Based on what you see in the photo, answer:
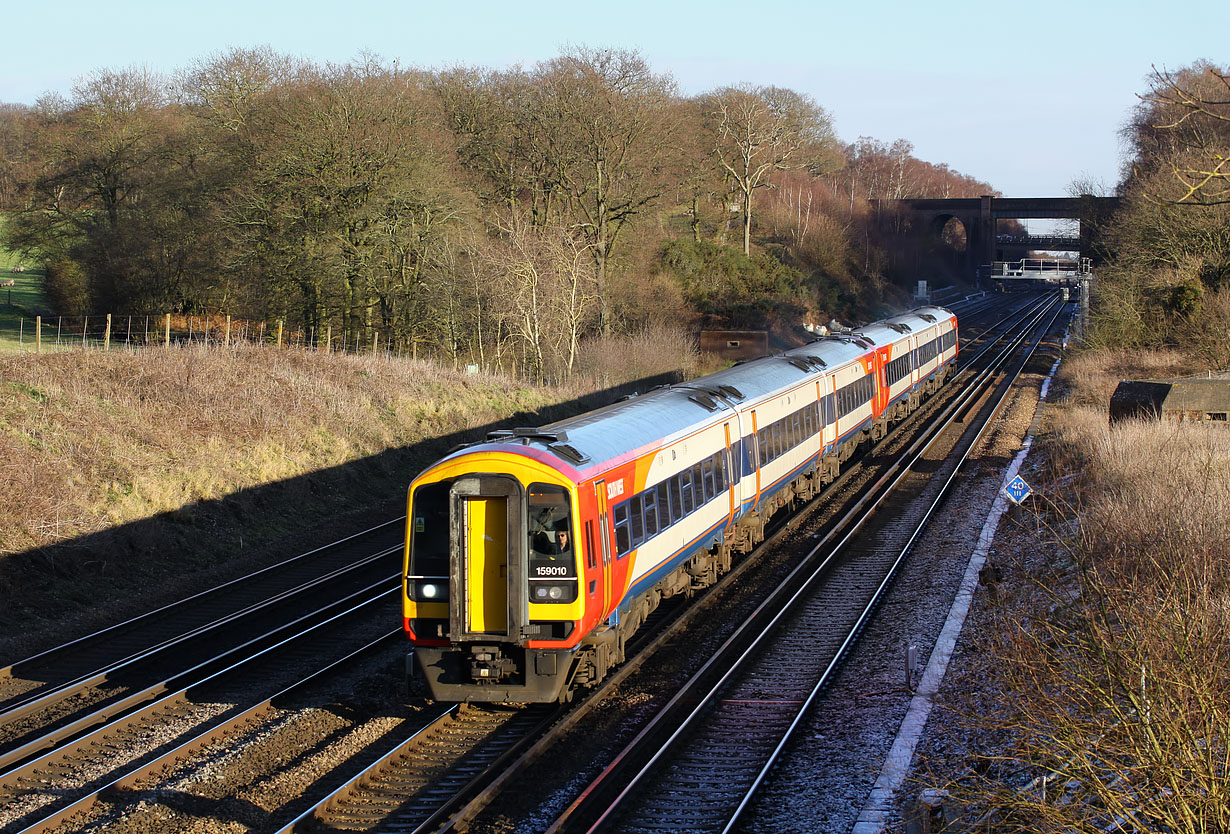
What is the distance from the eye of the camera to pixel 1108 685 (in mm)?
6453

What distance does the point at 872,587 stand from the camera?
15695 mm

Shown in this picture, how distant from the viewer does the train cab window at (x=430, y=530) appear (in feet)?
33.8

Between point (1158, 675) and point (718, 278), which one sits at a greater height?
point (718, 278)

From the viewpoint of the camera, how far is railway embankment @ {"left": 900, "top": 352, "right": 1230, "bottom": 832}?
19.0 ft

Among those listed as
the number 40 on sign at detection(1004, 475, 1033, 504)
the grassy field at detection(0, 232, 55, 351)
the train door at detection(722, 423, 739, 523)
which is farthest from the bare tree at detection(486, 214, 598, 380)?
the number 40 on sign at detection(1004, 475, 1033, 504)

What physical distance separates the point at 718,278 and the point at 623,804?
49708mm

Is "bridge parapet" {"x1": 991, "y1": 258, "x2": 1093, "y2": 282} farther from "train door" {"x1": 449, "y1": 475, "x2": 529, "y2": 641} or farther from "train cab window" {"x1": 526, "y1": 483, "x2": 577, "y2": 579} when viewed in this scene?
"train door" {"x1": 449, "y1": 475, "x2": 529, "y2": 641}

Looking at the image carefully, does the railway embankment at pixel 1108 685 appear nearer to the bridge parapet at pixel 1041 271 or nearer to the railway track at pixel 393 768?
the railway track at pixel 393 768

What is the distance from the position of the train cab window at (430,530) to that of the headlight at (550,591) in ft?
3.02

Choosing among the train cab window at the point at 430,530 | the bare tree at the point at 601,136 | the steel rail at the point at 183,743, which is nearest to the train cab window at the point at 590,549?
the train cab window at the point at 430,530

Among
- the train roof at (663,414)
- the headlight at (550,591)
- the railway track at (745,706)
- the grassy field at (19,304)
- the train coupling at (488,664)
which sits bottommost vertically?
the railway track at (745,706)

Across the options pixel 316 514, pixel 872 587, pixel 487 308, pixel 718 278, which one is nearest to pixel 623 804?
pixel 872 587

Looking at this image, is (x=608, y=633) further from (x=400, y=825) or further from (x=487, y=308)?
(x=487, y=308)

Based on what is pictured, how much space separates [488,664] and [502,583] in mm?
792
